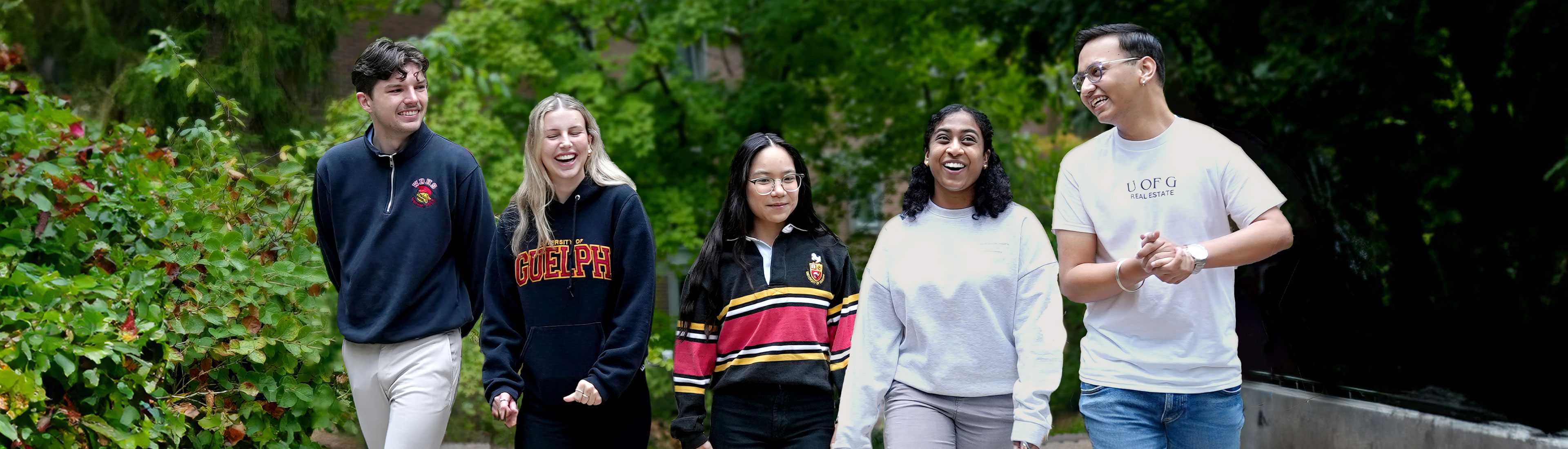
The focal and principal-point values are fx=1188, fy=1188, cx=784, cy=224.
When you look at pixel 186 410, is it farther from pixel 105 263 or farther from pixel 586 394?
pixel 586 394

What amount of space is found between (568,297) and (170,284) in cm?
188

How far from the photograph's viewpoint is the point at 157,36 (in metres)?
7.30

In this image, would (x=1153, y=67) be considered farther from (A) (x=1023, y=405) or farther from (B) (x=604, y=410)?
(B) (x=604, y=410)

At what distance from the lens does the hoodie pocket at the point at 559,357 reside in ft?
12.1

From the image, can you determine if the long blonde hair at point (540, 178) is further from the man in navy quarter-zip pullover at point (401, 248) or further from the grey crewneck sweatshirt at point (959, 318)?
the grey crewneck sweatshirt at point (959, 318)

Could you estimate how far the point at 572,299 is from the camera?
12.3ft

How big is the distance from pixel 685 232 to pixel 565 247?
10.7 meters

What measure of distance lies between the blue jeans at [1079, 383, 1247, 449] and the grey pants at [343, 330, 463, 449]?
79.8 inches

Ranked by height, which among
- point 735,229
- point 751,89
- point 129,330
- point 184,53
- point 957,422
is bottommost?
point 957,422

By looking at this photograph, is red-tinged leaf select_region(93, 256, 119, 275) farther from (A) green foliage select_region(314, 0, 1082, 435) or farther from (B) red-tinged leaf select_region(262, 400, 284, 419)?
(A) green foliage select_region(314, 0, 1082, 435)

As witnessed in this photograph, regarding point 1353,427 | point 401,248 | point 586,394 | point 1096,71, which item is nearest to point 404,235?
point 401,248

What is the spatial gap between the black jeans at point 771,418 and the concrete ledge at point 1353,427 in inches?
127

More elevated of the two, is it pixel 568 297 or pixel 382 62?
pixel 382 62

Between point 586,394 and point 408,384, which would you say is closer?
point 586,394
